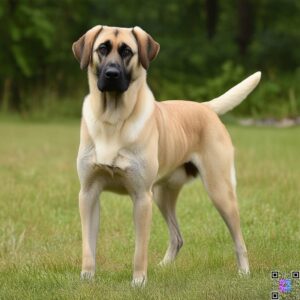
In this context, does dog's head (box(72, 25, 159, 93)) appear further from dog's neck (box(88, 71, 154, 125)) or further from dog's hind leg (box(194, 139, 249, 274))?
dog's hind leg (box(194, 139, 249, 274))

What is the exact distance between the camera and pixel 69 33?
29422 mm

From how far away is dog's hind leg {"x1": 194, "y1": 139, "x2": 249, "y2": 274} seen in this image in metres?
5.91

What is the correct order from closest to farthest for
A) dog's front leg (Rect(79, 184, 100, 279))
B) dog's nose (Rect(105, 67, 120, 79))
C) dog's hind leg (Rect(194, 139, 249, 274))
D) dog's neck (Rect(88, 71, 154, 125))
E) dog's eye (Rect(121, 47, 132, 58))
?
dog's nose (Rect(105, 67, 120, 79)), dog's eye (Rect(121, 47, 132, 58)), dog's neck (Rect(88, 71, 154, 125)), dog's front leg (Rect(79, 184, 100, 279)), dog's hind leg (Rect(194, 139, 249, 274))

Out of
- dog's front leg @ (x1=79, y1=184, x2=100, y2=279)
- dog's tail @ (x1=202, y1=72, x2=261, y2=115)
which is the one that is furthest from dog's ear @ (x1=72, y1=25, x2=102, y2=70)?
dog's tail @ (x1=202, y1=72, x2=261, y2=115)

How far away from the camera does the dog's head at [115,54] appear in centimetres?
497

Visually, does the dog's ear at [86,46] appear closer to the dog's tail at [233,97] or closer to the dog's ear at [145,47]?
the dog's ear at [145,47]

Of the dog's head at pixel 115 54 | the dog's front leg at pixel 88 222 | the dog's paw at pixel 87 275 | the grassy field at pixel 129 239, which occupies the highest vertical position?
the dog's head at pixel 115 54

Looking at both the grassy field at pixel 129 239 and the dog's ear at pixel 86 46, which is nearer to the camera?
the grassy field at pixel 129 239

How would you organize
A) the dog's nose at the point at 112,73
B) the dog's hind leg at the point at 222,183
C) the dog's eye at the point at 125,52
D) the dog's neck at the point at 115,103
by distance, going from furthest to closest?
the dog's hind leg at the point at 222,183, the dog's neck at the point at 115,103, the dog's eye at the point at 125,52, the dog's nose at the point at 112,73

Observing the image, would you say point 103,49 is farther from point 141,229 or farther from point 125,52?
point 141,229

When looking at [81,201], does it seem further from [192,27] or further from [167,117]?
[192,27]

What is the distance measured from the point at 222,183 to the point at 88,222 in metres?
1.15

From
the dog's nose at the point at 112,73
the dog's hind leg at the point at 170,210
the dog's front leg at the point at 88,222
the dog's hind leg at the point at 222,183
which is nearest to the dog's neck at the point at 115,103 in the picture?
the dog's nose at the point at 112,73

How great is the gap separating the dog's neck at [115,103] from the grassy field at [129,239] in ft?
3.51
